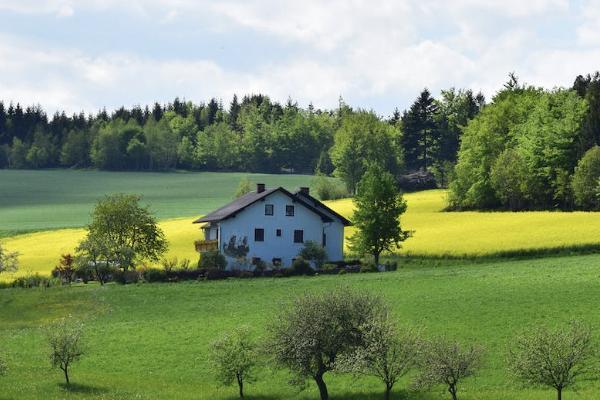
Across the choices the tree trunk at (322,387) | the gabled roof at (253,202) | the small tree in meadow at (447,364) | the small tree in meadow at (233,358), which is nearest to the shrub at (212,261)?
the gabled roof at (253,202)

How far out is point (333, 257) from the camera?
3506 inches

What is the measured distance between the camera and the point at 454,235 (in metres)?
90.5

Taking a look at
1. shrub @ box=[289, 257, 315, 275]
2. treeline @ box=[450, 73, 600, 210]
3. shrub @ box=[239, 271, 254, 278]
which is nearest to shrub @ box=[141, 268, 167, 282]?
shrub @ box=[239, 271, 254, 278]

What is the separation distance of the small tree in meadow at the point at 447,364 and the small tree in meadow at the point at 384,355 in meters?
0.77

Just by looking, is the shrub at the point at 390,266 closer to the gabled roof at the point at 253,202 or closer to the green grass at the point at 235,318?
the green grass at the point at 235,318

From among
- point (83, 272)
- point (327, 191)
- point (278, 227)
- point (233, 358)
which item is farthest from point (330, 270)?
point (327, 191)

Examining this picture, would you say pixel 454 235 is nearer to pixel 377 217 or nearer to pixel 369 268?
pixel 377 217

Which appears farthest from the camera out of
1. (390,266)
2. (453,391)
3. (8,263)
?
(8,263)

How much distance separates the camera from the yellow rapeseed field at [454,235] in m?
81.3

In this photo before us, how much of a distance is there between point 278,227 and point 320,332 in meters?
48.7

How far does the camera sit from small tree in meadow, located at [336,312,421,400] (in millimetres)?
37375

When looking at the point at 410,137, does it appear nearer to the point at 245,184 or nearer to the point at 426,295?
the point at 245,184

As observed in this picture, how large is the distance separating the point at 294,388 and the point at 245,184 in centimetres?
10761

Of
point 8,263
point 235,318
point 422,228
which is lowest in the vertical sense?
point 235,318
